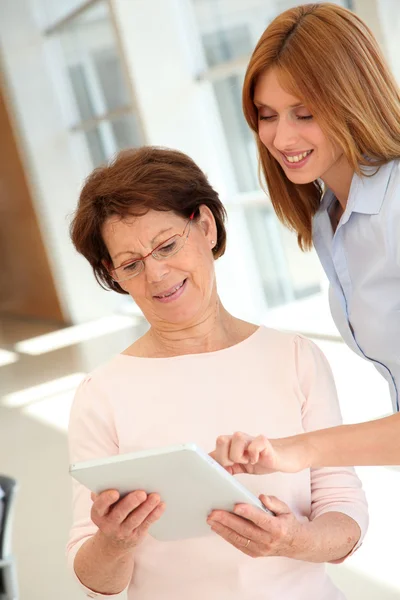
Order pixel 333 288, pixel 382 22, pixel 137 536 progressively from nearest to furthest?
pixel 137 536, pixel 333 288, pixel 382 22

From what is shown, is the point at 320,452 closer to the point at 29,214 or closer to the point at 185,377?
the point at 185,377

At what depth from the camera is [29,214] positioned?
29.6 ft

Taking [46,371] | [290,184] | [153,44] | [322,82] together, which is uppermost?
[153,44]

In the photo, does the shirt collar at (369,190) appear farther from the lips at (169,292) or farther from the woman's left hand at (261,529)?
the woman's left hand at (261,529)

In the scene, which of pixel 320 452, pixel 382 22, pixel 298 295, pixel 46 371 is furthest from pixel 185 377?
pixel 46 371

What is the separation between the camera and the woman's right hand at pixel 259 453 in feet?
4.23

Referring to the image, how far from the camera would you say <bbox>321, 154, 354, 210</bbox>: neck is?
1.68m

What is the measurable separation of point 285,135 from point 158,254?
0.34m

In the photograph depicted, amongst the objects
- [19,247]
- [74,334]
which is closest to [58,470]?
[74,334]

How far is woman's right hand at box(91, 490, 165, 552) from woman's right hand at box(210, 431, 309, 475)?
131 millimetres

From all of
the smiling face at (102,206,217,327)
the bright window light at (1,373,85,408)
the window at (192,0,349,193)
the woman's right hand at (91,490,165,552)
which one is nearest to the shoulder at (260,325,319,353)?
the smiling face at (102,206,217,327)

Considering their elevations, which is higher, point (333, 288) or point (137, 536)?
point (333, 288)

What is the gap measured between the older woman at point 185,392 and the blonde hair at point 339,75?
269 mm

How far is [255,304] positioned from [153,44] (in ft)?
7.17
